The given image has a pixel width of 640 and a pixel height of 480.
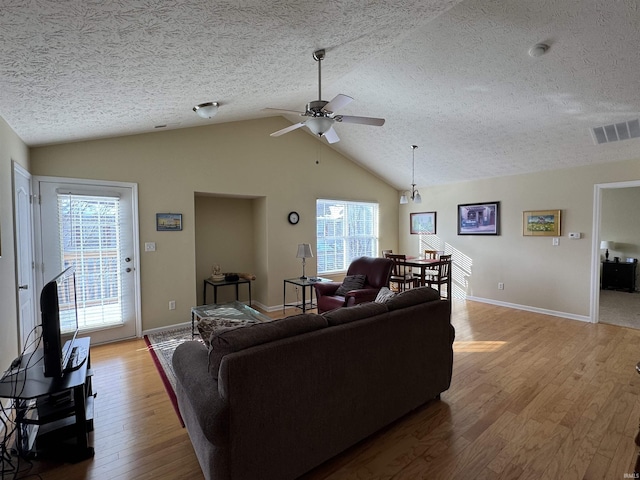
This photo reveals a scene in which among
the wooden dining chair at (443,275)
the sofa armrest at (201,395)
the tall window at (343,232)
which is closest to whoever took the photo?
the sofa armrest at (201,395)

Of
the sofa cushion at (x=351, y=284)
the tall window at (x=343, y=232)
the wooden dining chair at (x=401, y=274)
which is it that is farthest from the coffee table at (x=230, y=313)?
the wooden dining chair at (x=401, y=274)

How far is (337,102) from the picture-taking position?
7.97ft

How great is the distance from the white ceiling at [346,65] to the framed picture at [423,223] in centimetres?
217

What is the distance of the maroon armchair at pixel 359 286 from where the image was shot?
4199mm

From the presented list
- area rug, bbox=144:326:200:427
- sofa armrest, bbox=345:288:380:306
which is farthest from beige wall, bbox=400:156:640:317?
area rug, bbox=144:326:200:427

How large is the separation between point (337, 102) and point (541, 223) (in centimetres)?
449

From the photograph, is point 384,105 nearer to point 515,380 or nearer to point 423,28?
point 423,28

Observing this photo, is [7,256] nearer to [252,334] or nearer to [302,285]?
[252,334]

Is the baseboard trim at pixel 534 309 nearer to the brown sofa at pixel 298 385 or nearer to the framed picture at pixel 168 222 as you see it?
the brown sofa at pixel 298 385

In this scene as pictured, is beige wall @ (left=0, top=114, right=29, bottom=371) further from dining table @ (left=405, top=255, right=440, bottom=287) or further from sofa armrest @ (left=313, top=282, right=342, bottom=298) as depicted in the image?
dining table @ (left=405, top=255, right=440, bottom=287)

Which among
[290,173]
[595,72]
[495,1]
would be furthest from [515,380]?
[290,173]

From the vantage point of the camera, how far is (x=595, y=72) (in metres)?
2.91

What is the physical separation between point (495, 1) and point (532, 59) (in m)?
0.86

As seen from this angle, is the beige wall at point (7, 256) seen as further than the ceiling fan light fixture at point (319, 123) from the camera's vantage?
No
